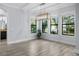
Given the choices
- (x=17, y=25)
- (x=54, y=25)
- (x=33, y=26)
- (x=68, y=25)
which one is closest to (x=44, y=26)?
(x=33, y=26)

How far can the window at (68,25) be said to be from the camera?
6052 millimetres

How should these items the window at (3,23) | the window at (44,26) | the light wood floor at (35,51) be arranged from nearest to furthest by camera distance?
the light wood floor at (35,51) < the window at (44,26) < the window at (3,23)

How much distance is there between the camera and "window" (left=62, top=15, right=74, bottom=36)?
6052mm

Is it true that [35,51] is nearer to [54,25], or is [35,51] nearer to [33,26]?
[54,25]

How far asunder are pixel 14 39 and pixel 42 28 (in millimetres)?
2750

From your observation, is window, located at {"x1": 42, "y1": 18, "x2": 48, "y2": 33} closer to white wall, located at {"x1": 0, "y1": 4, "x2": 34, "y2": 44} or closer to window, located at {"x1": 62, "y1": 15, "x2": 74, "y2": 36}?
white wall, located at {"x1": 0, "y1": 4, "x2": 34, "y2": 44}

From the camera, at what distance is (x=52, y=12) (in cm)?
689

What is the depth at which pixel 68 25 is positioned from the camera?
6227mm

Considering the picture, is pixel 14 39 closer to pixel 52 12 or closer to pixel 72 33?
pixel 52 12

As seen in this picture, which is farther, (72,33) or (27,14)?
(27,14)

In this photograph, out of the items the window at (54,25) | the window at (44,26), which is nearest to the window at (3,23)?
the window at (44,26)

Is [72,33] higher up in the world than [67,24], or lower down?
lower down

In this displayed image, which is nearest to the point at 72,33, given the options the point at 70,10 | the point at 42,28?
the point at 70,10

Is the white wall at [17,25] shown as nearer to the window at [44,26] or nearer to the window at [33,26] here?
the window at [33,26]
